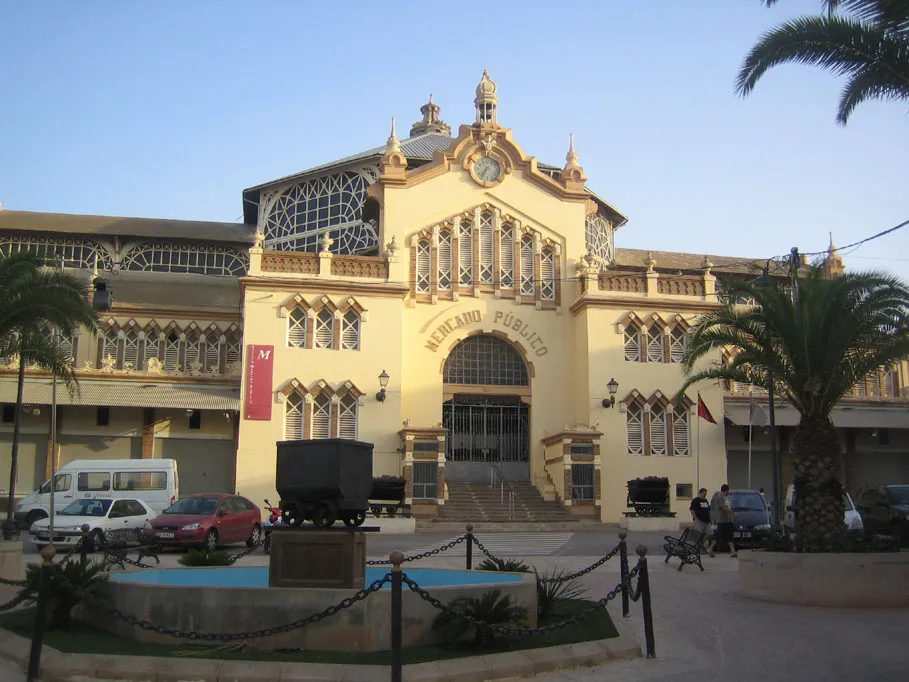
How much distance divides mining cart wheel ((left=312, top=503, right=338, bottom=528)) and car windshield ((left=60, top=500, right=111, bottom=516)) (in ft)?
47.0

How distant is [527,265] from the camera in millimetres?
35750

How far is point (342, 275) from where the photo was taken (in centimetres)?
3322

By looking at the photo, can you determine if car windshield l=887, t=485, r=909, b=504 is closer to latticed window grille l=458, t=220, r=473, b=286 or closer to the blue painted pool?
the blue painted pool

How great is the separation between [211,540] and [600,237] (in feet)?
96.2

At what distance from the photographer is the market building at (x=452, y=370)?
32.0 metres

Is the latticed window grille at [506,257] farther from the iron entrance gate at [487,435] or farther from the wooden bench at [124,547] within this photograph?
the wooden bench at [124,547]

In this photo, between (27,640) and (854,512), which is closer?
(27,640)

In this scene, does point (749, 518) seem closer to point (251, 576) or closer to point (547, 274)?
point (251, 576)

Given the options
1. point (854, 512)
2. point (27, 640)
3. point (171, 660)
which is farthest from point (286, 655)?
point (854, 512)

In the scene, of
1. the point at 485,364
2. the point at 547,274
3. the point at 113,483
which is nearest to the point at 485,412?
the point at 485,364

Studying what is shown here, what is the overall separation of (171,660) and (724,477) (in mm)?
28023

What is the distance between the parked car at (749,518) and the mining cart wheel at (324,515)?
1396cm

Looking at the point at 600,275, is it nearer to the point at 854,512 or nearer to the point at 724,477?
the point at 724,477

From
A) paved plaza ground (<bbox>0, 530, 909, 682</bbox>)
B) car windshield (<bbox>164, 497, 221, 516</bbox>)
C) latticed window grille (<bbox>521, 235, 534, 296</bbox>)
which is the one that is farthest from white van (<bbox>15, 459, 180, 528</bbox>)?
latticed window grille (<bbox>521, 235, 534, 296</bbox>)
